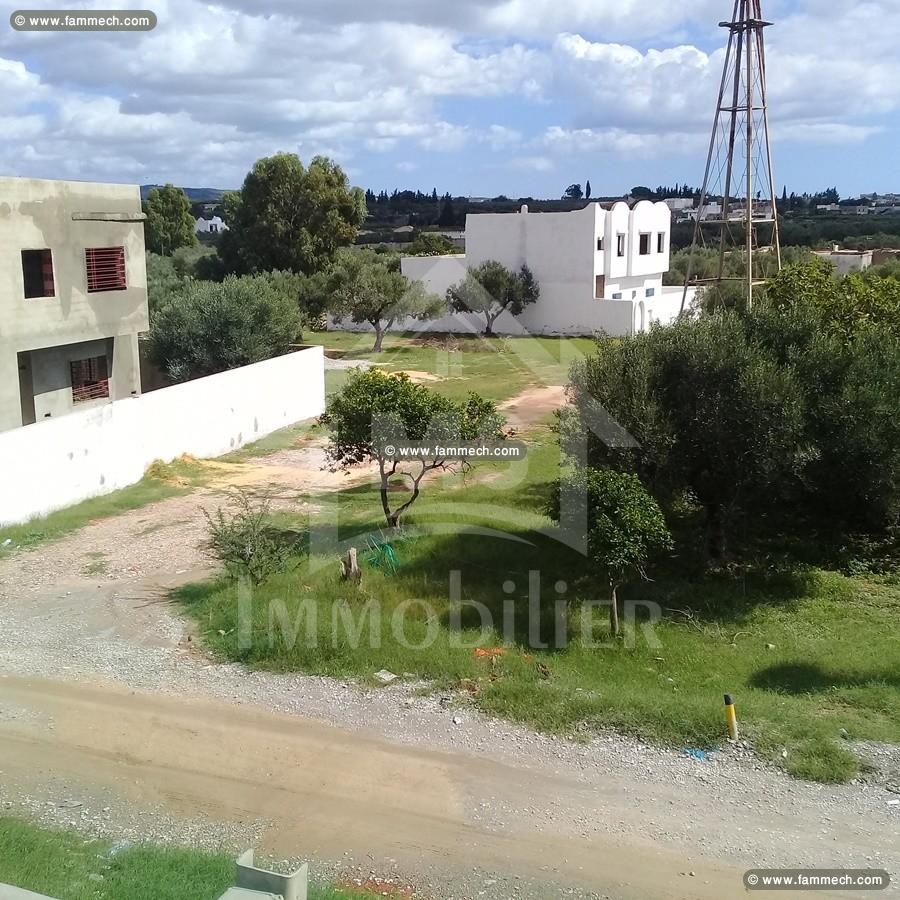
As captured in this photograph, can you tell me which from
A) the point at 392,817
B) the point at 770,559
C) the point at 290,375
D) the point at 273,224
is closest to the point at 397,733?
the point at 392,817

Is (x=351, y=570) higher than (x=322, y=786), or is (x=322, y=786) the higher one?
(x=351, y=570)

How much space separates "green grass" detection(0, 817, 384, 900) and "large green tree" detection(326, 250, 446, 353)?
3131 centimetres

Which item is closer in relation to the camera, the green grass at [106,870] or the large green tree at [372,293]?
the green grass at [106,870]

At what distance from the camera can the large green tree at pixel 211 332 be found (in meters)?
26.0

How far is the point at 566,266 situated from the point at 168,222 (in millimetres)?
29649

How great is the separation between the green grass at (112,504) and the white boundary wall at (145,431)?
0.57 feet

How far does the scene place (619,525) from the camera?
37.1ft

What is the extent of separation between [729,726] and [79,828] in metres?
5.65

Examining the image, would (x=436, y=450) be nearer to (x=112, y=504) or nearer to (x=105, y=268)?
(x=112, y=504)

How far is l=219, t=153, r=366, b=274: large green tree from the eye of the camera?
4569 centimetres

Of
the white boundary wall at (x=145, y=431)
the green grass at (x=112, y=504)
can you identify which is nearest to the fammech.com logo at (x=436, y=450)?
the green grass at (x=112, y=504)

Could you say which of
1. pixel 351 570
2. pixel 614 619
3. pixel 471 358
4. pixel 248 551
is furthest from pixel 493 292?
pixel 614 619

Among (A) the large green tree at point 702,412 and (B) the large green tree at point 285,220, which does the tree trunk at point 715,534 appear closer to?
(A) the large green tree at point 702,412

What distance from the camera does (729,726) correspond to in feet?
28.6
